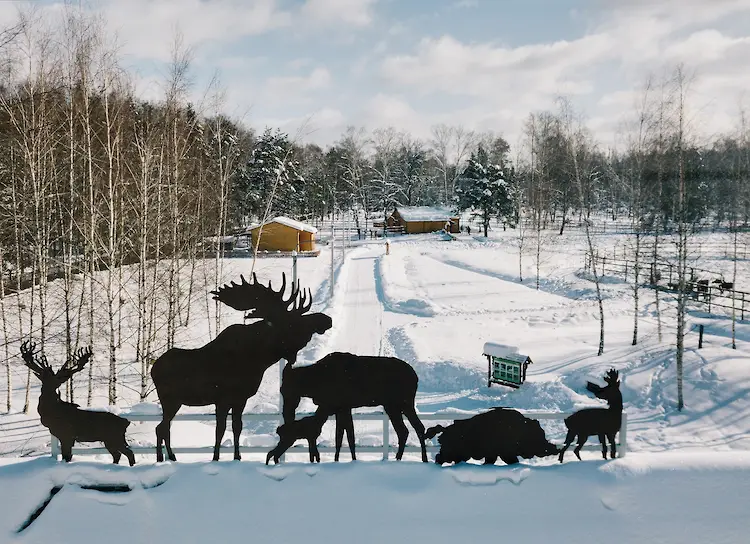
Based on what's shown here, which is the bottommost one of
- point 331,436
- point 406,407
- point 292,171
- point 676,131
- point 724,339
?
point 331,436

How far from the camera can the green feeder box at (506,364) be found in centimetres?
1186

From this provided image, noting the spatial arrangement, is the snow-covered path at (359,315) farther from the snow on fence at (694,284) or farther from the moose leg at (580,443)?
the moose leg at (580,443)

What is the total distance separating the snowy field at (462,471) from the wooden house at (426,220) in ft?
99.5

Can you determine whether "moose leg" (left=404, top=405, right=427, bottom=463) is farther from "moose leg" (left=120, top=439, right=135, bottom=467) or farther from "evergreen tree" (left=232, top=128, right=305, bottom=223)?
"evergreen tree" (left=232, top=128, right=305, bottom=223)

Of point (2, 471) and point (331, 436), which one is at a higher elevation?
point (2, 471)

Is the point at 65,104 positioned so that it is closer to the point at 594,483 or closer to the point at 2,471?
the point at 2,471

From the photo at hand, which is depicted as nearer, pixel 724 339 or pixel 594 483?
pixel 594 483

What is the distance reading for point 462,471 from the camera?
5559mm

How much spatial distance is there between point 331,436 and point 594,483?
5.59 metres

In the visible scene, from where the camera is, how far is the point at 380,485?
5.46 meters

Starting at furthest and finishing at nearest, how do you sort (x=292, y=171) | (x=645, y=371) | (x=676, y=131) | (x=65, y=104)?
1. (x=292, y=171)
2. (x=645, y=371)
3. (x=676, y=131)
4. (x=65, y=104)

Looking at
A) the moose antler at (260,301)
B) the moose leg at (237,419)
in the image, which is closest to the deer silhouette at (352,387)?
the moose leg at (237,419)

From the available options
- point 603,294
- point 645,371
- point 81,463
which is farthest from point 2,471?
point 603,294

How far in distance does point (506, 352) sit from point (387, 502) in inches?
291
